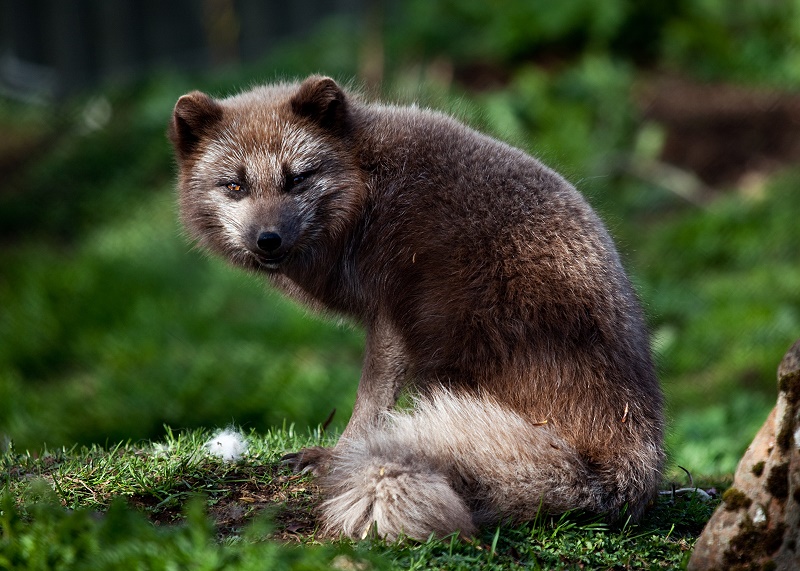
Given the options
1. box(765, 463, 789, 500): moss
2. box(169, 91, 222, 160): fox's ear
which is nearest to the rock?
box(765, 463, 789, 500): moss

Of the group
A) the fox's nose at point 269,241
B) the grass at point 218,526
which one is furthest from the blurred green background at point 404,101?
the grass at point 218,526

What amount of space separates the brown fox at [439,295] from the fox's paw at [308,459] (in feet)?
0.04

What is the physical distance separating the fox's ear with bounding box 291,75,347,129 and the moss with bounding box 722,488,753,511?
7.90 ft

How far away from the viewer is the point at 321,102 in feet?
14.8

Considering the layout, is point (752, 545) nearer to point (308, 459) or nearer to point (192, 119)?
point (308, 459)

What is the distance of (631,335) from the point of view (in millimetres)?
4180

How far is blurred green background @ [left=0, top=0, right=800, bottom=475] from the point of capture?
25.0ft

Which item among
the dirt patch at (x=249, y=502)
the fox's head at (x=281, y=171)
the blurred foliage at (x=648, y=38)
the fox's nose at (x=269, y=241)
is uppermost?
the blurred foliage at (x=648, y=38)

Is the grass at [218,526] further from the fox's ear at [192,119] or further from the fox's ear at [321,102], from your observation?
the fox's ear at [321,102]

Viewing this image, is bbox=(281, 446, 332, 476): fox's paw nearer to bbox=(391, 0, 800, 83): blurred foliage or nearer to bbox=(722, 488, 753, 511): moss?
bbox=(722, 488, 753, 511): moss

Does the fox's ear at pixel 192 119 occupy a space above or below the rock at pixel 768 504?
above

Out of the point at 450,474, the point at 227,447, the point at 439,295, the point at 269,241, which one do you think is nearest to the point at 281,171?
the point at 269,241

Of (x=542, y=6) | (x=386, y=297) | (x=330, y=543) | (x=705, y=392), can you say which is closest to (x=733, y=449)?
(x=705, y=392)

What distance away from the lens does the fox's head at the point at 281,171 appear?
442 cm
